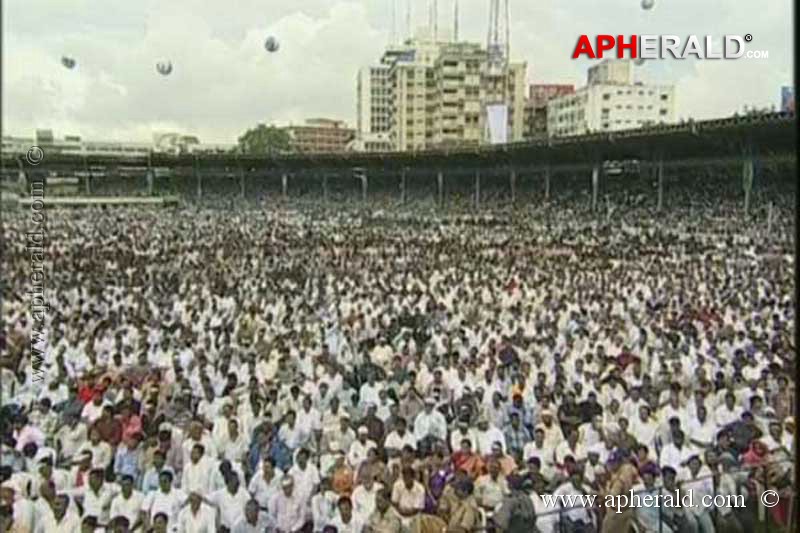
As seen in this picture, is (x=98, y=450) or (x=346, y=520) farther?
(x=98, y=450)

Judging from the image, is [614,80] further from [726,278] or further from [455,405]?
[455,405]

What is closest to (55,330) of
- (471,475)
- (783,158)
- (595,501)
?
(471,475)

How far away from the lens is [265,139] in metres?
71.0

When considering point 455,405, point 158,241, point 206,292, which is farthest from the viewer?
point 158,241

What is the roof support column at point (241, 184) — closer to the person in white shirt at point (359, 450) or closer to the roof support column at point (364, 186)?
the roof support column at point (364, 186)

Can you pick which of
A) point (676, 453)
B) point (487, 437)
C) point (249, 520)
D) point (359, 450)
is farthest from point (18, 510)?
point (676, 453)

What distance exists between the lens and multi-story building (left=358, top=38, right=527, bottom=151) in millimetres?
67500

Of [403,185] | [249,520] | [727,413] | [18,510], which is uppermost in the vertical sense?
[403,185]

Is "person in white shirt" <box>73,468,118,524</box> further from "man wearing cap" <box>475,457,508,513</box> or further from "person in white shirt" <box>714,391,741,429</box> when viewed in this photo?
"person in white shirt" <box>714,391,741,429</box>

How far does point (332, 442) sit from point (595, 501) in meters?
1.88

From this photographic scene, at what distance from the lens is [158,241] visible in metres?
20.3

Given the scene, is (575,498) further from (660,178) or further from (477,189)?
(477,189)

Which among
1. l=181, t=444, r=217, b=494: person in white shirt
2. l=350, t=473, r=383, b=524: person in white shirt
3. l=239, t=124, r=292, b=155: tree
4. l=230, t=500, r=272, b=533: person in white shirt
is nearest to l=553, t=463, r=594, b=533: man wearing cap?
l=350, t=473, r=383, b=524: person in white shirt

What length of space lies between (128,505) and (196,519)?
38 cm
